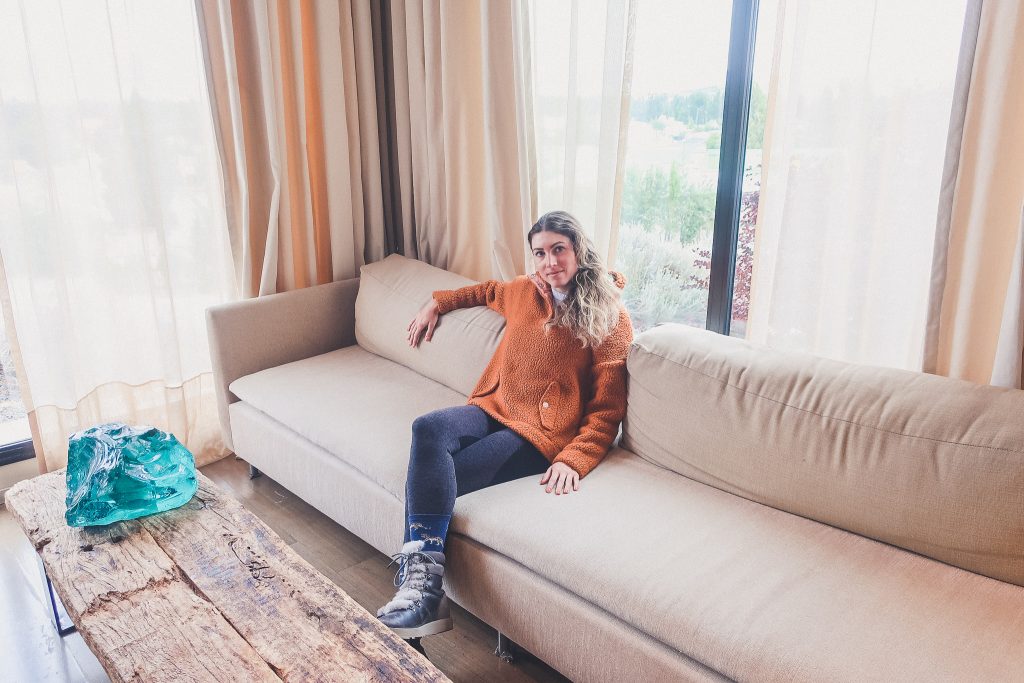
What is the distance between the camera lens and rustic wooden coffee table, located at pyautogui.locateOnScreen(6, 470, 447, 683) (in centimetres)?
121

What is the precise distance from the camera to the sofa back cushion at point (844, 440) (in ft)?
4.64

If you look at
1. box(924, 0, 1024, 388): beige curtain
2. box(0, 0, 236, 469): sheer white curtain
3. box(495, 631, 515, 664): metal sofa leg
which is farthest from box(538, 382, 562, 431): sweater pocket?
box(0, 0, 236, 469): sheer white curtain

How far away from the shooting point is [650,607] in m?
1.38

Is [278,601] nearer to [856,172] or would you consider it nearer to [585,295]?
[585,295]

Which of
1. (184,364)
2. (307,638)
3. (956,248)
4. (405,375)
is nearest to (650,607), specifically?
(307,638)

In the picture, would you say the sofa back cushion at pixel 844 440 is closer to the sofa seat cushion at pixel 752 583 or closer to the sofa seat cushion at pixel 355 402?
the sofa seat cushion at pixel 752 583

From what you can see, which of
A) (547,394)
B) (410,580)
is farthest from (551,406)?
(410,580)

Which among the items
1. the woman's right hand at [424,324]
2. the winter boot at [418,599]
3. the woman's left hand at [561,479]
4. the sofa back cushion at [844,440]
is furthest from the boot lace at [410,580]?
the woman's right hand at [424,324]

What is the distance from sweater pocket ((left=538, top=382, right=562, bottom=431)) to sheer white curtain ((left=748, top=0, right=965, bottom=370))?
643 mm

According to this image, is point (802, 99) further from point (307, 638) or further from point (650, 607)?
point (307, 638)

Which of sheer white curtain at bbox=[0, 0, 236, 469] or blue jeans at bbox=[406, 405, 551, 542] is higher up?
sheer white curtain at bbox=[0, 0, 236, 469]

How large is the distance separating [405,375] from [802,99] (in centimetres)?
155

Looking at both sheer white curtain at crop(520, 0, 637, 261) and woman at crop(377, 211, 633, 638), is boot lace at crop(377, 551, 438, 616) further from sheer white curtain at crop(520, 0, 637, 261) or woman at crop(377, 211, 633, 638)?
sheer white curtain at crop(520, 0, 637, 261)

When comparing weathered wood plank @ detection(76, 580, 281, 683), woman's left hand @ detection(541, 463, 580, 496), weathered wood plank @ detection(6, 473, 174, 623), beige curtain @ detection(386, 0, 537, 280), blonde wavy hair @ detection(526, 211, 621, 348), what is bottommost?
weathered wood plank @ detection(6, 473, 174, 623)
